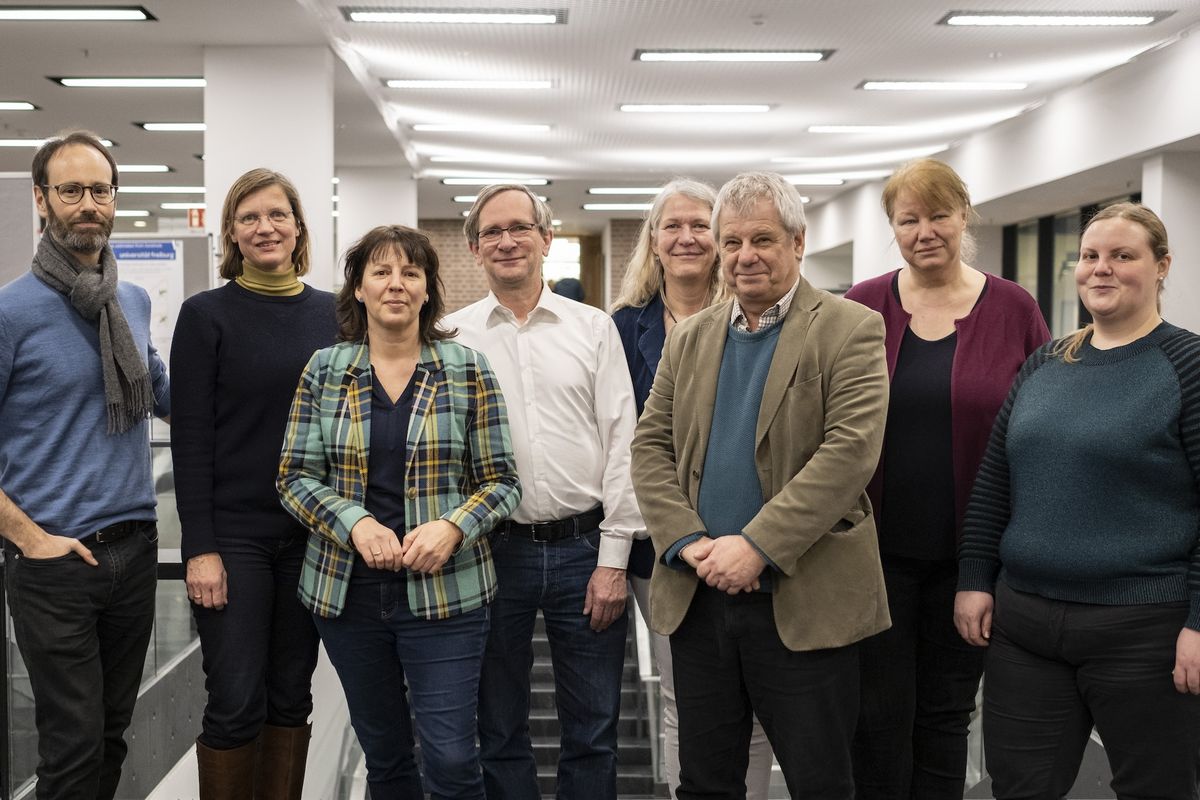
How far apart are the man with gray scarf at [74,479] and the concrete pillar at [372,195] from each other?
11632 millimetres

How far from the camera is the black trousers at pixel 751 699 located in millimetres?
2166

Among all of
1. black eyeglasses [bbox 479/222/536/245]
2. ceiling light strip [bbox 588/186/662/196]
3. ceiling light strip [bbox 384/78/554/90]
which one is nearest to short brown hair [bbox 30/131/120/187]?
black eyeglasses [bbox 479/222/536/245]

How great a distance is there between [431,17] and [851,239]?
442 inches

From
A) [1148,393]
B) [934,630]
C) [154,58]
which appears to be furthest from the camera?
[154,58]

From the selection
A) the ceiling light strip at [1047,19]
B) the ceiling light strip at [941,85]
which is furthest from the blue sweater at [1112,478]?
the ceiling light strip at [941,85]

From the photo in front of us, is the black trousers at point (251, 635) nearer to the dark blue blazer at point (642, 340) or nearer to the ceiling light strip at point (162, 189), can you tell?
the dark blue blazer at point (642, 340)

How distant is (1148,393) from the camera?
2.17m

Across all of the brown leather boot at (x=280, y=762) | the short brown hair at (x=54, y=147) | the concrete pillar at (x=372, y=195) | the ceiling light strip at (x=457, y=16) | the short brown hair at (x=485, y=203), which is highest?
the ceiling light strip at (x=457, y=16)

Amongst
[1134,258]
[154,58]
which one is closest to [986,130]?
[154,58]

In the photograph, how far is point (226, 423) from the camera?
2514 millimetres

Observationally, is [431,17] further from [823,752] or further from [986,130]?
[986,130]

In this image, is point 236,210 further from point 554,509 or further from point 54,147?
point 554,509

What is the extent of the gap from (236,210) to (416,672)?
1126mm

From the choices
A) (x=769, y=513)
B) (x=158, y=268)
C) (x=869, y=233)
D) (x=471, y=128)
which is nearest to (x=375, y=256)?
(x=769, y=513)
